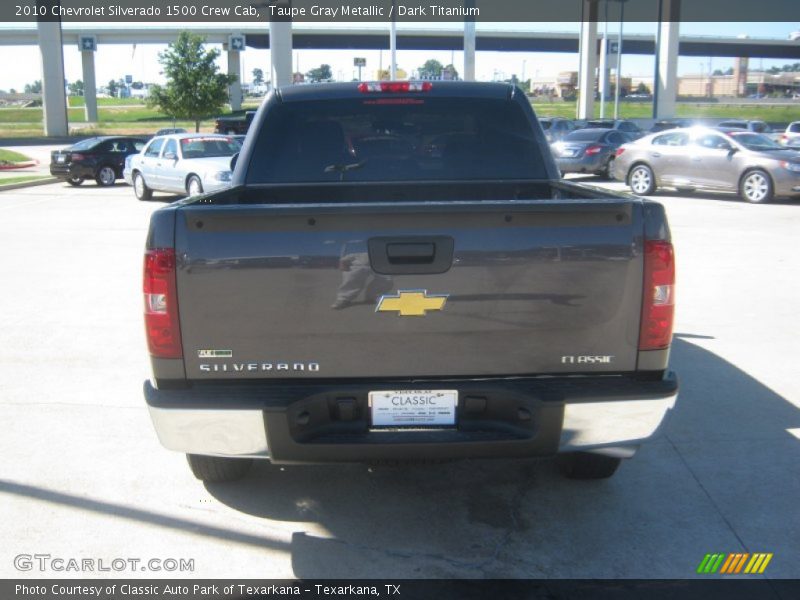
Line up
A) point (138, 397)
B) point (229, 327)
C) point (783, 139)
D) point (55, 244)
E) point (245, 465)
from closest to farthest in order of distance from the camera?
point (229, 327), point (245, 465), point (138, 397), point (55, 244), point (783, 139)

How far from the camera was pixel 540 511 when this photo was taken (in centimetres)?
427

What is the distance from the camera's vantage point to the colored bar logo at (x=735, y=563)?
12.1ft

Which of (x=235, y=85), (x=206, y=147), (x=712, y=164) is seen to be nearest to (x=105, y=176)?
(x=206, y=147)

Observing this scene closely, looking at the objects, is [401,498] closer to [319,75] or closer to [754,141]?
[754,141]

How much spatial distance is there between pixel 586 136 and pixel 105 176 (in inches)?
582

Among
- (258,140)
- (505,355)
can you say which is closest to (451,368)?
(505,355)

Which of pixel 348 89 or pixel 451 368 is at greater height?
pixel 348 89

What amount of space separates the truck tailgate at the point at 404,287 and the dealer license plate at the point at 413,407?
9cm

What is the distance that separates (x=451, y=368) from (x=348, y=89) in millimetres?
2558

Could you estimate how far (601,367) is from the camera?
11.7 ft

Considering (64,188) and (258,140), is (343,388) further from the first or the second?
(64,188)

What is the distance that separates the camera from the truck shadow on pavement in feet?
12.4

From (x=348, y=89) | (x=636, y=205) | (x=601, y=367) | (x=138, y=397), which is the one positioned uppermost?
(x=348, y=89)

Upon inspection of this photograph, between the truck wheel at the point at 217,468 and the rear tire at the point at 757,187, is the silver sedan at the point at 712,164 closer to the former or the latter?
the rear tire at the point at 757,187
